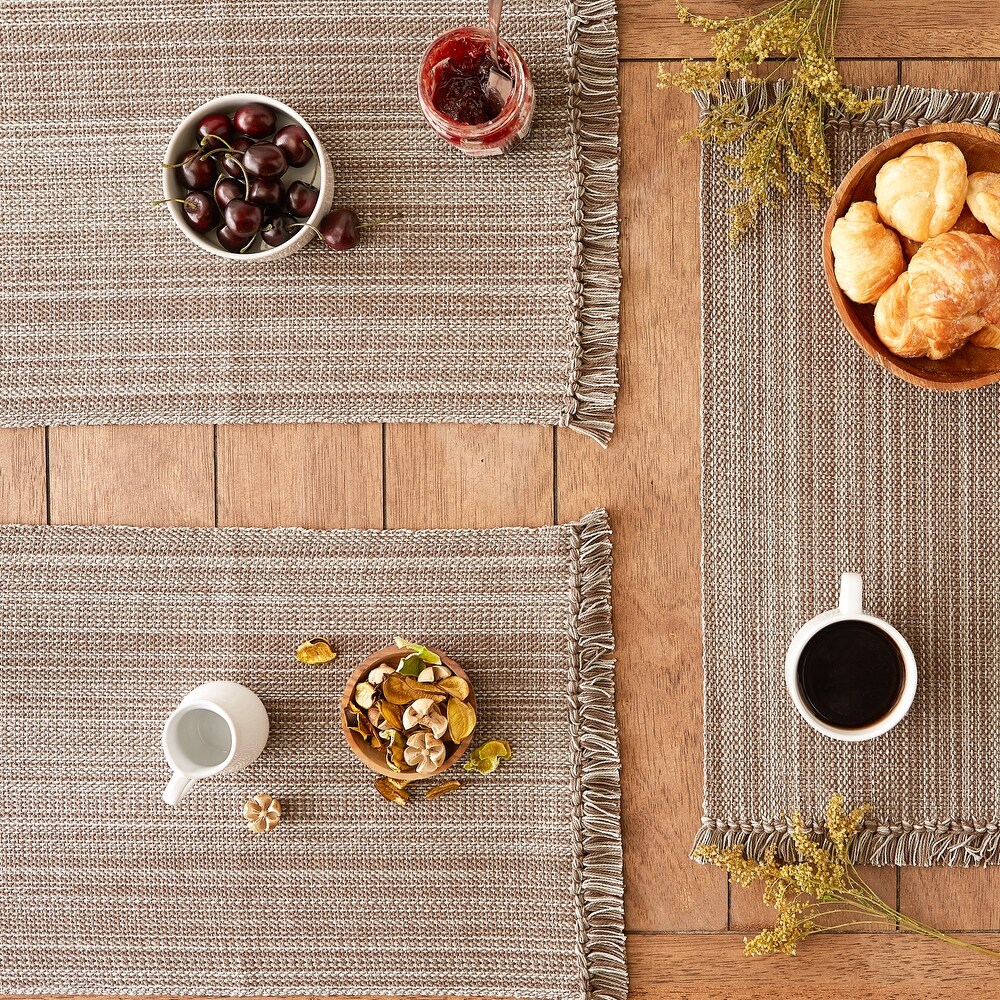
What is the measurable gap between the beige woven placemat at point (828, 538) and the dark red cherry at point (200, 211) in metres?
0.48

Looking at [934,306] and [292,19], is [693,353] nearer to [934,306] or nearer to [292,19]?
[934,306]

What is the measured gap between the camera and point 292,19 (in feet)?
2.82

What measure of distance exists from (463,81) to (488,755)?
64cm

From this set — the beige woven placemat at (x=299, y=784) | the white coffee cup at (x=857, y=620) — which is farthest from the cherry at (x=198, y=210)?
the white coffee cup at (x=857, y=620)

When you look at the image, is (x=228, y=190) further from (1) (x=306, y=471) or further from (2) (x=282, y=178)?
(1) (x=306, y=471)

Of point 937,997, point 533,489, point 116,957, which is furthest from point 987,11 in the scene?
point 116,957

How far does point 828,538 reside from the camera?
853 millimetres

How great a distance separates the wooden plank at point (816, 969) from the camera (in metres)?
0.85

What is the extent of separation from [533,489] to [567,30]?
0.46 metres

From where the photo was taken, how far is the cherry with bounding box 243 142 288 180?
0.77 m

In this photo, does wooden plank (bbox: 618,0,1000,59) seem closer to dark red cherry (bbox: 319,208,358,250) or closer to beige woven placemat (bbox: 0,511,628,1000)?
dark red cherry (bbox: 319,208,358,250)

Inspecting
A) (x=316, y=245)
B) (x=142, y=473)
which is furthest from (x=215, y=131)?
(x=142, y=473)

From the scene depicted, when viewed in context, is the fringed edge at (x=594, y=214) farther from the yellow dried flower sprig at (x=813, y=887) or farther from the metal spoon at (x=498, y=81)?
the yellow dried flower sprig at (x=813, y=887)

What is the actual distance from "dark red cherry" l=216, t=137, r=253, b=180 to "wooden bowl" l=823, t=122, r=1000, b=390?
0.54 meters
